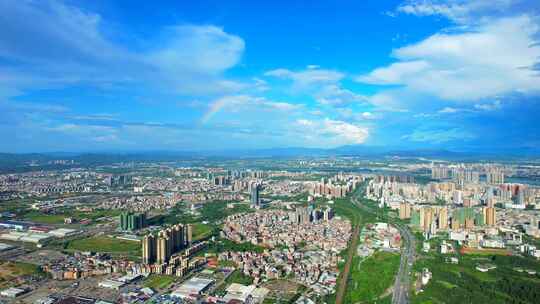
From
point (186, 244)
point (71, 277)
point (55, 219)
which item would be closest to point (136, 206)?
point (55, 219)

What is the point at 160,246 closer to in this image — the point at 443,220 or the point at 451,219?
the point at 443,220

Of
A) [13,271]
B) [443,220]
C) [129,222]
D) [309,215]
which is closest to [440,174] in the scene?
[443,220]

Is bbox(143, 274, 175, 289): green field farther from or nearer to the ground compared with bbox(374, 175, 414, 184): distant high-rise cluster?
nearer to the ground

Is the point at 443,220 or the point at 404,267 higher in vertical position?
the point at 443,220

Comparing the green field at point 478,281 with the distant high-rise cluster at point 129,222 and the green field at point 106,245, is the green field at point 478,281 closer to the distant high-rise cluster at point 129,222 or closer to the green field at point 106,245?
the green field at point 106,245

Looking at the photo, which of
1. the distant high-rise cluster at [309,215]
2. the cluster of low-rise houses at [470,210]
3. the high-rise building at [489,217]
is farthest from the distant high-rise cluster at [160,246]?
the high-rise building at [489,217]

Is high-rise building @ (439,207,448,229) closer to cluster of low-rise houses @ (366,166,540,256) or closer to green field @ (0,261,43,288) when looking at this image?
cluster of low-rise houses @ (366,166,540,256)

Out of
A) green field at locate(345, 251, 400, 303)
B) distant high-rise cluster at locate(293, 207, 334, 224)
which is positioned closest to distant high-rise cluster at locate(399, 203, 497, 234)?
distant high-rise cluster at locate(293, 207, 334, 224)
